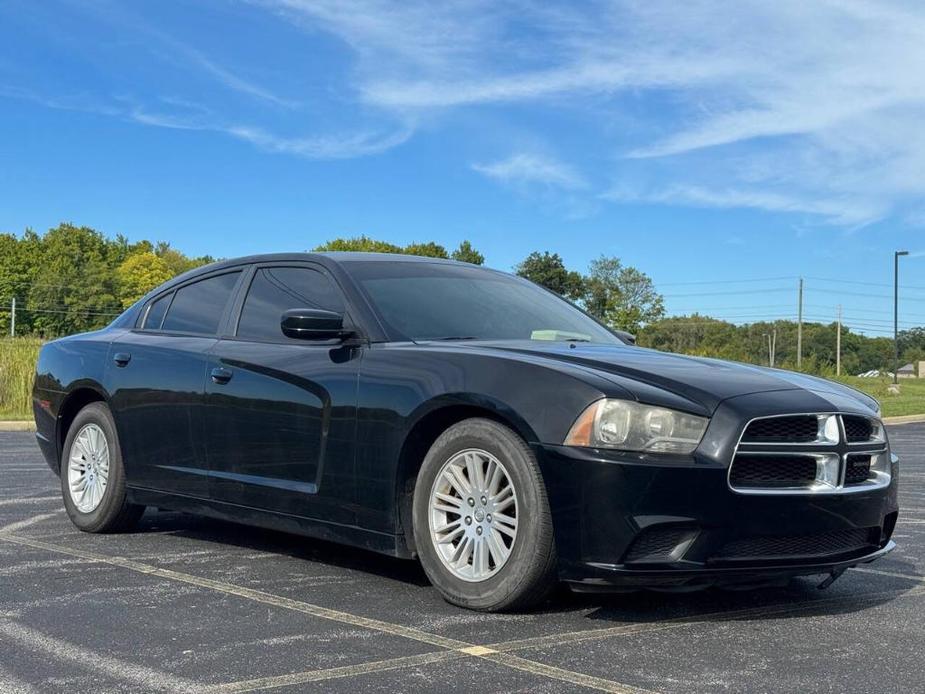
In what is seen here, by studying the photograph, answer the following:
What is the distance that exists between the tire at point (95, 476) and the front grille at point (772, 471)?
3.77m

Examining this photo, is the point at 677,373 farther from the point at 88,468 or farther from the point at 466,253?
Result: the point at 466,253

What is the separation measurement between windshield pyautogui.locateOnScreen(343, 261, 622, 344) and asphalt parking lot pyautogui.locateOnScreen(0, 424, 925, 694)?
1.20m

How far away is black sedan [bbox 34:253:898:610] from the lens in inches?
157

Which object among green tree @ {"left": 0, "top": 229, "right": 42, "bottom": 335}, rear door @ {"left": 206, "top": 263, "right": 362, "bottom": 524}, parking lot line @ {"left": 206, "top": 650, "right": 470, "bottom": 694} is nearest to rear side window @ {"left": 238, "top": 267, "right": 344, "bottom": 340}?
rear door @ {"left": 206, "top": 263, "right": 362, "bottom": 524}

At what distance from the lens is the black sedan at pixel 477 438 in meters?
4.00

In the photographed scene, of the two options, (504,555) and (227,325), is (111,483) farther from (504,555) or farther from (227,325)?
(504,555)

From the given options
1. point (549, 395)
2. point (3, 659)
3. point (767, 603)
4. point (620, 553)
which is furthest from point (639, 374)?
point (3, 659)

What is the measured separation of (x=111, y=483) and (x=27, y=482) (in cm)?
337

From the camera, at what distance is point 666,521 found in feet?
12.9

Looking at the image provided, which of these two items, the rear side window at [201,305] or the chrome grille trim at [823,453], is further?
the rear side window at [201,305]

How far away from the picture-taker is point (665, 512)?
13.0ft

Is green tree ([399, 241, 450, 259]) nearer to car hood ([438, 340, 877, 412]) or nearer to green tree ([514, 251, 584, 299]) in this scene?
green tree ([514, 251, 584, 299])

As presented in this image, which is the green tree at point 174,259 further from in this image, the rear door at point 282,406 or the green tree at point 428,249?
the rear door at point 282,406

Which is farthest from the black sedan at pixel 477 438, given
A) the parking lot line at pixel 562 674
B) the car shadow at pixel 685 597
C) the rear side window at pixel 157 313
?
the parking lot line at pixel 562 674
